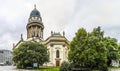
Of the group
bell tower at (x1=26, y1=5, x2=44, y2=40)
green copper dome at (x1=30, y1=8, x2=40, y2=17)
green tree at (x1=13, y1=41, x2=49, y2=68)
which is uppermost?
green copper dome at (x1=30, y1=8, x2=40, y2=17)

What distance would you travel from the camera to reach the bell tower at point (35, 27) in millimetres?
92500

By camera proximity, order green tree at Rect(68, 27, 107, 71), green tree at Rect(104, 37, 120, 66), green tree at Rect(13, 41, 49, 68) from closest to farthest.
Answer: green tree at Rect(68, 27, 107, 71), green tree at Rect(13, 41, 49, 68), green tree at Rect(104, 37, 120, 66)

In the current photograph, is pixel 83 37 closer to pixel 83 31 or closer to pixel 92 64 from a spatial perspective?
pixel 83 31

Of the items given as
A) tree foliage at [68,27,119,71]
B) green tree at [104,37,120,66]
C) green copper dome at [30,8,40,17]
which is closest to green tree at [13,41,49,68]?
tree foliage at [68,27,119,71]

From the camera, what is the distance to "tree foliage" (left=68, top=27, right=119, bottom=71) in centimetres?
4559

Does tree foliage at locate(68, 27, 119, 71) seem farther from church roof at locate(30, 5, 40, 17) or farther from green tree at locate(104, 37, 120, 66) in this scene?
church roof at locate(30, 5, 40, 17)

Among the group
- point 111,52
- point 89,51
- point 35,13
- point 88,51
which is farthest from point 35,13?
point 89,51

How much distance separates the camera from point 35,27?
93.1 m

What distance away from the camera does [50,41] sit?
83062 mm

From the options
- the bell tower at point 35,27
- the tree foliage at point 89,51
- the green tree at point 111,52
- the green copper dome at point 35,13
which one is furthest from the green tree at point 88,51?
the green copper dome at point 35,13

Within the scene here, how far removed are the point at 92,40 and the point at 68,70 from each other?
758 centimetres

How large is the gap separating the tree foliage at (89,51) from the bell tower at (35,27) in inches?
1716

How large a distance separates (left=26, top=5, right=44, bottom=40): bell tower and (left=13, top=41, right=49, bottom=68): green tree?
85.1 ft

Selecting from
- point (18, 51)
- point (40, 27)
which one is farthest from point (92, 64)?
point (40, 27)
